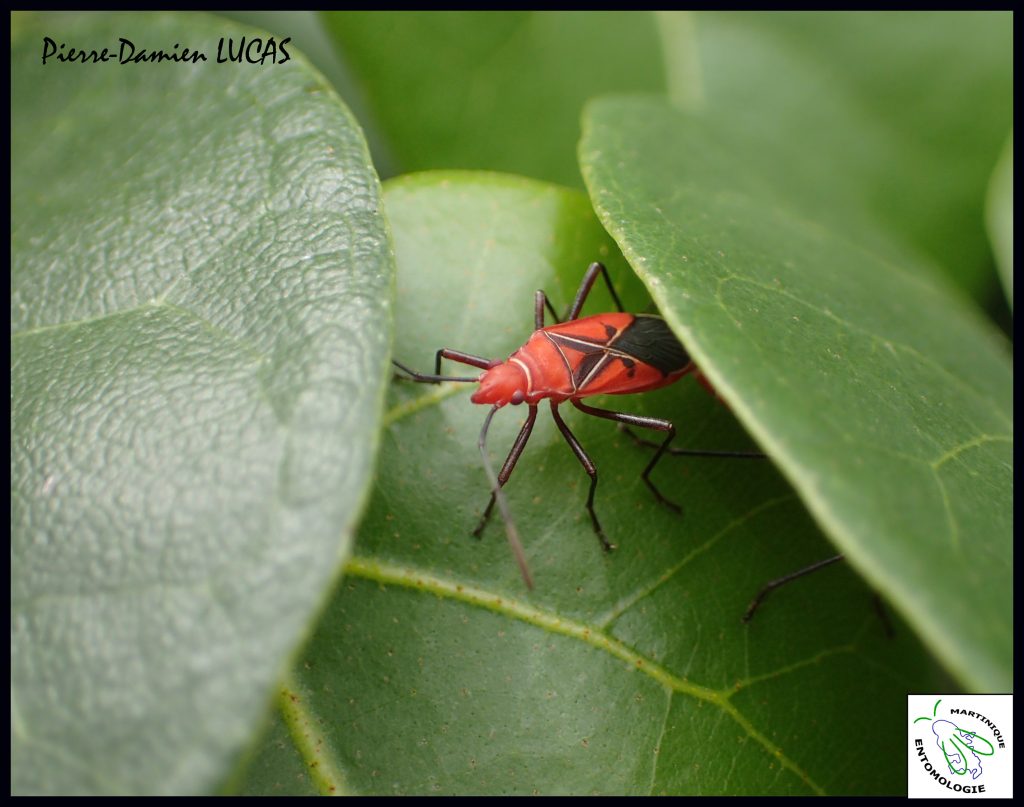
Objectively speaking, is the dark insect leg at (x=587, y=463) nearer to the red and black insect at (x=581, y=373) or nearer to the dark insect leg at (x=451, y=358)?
the red and black insect at (x=581, y=373)

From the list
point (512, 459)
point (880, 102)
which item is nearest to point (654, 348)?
point (512, 459)

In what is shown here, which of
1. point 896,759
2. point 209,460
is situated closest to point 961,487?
point 896,759

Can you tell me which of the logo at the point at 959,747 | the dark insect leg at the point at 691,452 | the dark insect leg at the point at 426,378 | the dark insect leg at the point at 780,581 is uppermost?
the dark insect leg at the point at 426,378

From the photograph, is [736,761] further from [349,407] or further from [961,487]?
[349,407]

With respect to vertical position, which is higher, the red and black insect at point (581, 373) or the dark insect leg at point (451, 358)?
the dark insect leg at point (451, 358)

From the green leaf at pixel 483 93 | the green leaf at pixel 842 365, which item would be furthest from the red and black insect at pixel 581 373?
the green leaf at pixel 483 93

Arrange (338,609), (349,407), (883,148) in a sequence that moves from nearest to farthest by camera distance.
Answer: (349,407), (338,609), (883,148)
